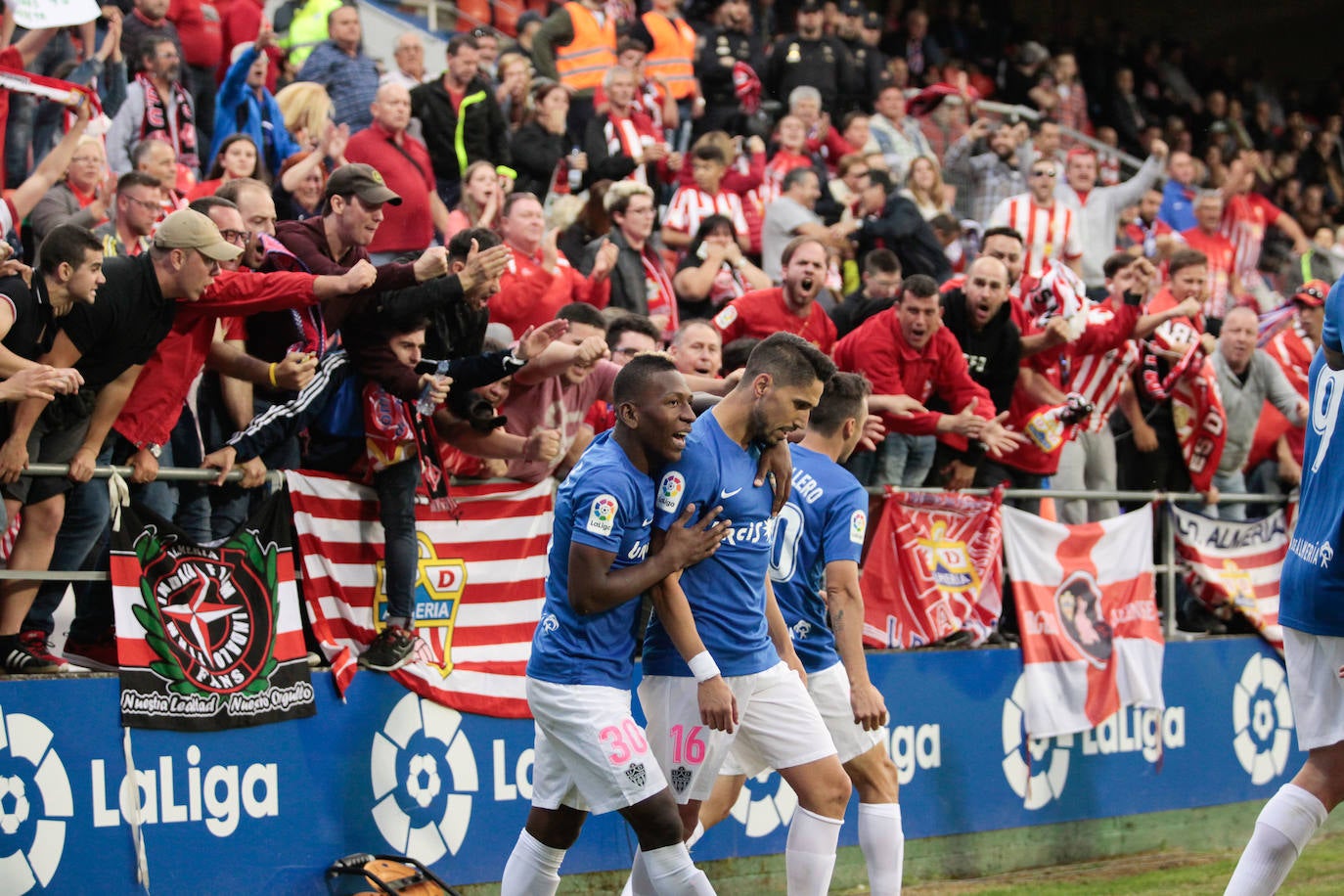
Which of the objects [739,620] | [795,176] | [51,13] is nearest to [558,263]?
[51,13]

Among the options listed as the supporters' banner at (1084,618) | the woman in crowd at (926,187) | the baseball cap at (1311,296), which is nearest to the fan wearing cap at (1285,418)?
Answer: the baseball cap at (1311,296)

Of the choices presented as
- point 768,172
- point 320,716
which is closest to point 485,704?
point 320,716

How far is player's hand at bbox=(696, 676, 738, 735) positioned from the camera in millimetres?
5734

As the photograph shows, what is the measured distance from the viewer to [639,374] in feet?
18.8

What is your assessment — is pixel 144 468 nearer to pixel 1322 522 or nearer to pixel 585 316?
pixel 585 316

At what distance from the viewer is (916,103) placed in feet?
58.4

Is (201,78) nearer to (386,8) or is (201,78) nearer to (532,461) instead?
(386,8)

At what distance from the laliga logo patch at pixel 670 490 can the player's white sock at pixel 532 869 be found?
4.18 ft

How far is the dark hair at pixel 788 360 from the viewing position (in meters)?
6.04

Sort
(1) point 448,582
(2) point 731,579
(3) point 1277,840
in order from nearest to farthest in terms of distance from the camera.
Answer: (3) point 1277,840 → (2) point 731,579 → (1) point 448,582

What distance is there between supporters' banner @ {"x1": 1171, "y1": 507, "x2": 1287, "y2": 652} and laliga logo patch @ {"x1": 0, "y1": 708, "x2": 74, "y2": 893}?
24.2ft

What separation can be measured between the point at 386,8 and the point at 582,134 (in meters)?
3.74

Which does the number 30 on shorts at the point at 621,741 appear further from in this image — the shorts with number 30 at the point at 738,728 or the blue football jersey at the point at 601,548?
the shorts with number 30 at the point at 738,728

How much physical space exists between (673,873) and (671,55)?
11358 millimetres
